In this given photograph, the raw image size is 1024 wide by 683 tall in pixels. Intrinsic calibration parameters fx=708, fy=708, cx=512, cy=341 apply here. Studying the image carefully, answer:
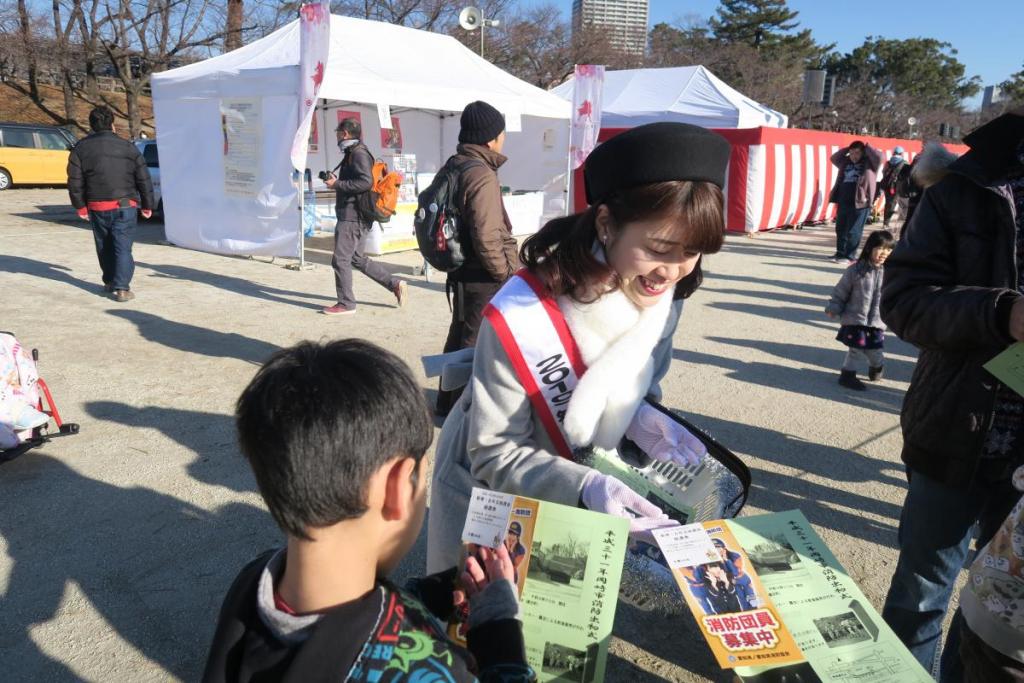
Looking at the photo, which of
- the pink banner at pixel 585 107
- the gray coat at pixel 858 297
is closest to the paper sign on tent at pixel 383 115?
the pink banner at pixel 585 107

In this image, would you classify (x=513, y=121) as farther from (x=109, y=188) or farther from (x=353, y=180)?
(x=109, y=188)

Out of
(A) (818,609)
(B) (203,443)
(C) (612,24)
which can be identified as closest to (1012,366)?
(A) (818,609)

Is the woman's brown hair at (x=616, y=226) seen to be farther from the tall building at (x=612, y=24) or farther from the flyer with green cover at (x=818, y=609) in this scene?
the tall building at (x=612, y=24)

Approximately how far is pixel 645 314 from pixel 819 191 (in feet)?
53.7

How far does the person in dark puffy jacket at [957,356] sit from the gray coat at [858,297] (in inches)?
141

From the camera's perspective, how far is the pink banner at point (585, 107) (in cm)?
1116

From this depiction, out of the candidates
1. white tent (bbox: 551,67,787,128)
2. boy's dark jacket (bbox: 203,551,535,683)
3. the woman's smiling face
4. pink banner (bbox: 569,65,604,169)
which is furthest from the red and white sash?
white tent (bbox: 551,67,787,128)

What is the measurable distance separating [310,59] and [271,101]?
111 centimetres

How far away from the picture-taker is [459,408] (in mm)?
1747

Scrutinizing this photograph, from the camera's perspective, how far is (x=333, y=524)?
41.6 inches

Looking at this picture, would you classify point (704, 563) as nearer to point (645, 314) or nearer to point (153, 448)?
point (645, 314)

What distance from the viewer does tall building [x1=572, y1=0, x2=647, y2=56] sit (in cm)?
3769

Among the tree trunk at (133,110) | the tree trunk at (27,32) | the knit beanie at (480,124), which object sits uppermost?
the tree trunk at (27,32)

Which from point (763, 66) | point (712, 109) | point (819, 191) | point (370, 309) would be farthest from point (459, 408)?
point (763, 66)
